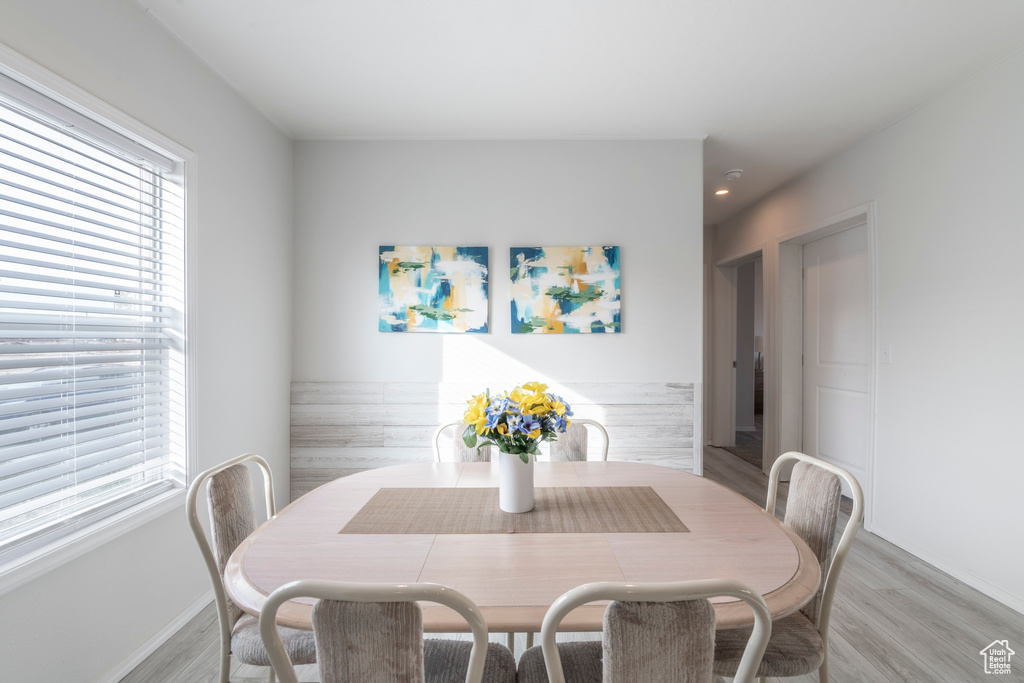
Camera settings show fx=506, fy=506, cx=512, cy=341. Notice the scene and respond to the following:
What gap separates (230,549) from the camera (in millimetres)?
1458

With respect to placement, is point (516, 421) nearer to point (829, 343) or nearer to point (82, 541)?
point (82, 541)

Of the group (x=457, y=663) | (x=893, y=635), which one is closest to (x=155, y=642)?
(x=457, y=663)

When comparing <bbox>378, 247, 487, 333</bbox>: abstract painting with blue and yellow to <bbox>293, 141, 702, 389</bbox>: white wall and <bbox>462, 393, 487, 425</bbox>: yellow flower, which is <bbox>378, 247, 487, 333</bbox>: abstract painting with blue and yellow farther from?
<bbox>462, 393, 487, 425</bbox>: yellow flower

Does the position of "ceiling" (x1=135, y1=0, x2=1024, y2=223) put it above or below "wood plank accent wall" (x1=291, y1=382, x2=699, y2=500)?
above

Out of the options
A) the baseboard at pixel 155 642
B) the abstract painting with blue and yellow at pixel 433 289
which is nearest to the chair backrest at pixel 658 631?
the baseboard at pixel 155 642

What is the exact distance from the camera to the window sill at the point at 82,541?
59.1 inches

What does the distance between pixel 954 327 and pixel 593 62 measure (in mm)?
2348

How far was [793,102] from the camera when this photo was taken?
2.84 m

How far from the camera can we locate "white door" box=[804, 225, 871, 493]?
3602 mm

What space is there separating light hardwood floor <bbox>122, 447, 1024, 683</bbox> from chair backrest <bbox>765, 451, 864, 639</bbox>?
0.67m

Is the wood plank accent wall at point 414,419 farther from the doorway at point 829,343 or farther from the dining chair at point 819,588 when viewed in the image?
the dining chair at point 819,588

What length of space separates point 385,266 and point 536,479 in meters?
1.97

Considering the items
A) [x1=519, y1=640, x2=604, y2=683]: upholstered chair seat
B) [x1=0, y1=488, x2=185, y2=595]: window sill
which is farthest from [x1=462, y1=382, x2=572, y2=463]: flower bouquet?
[x1=0, y1=488, x2=185, y2=595]: window sill

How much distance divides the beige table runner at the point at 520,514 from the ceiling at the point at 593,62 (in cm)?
187
